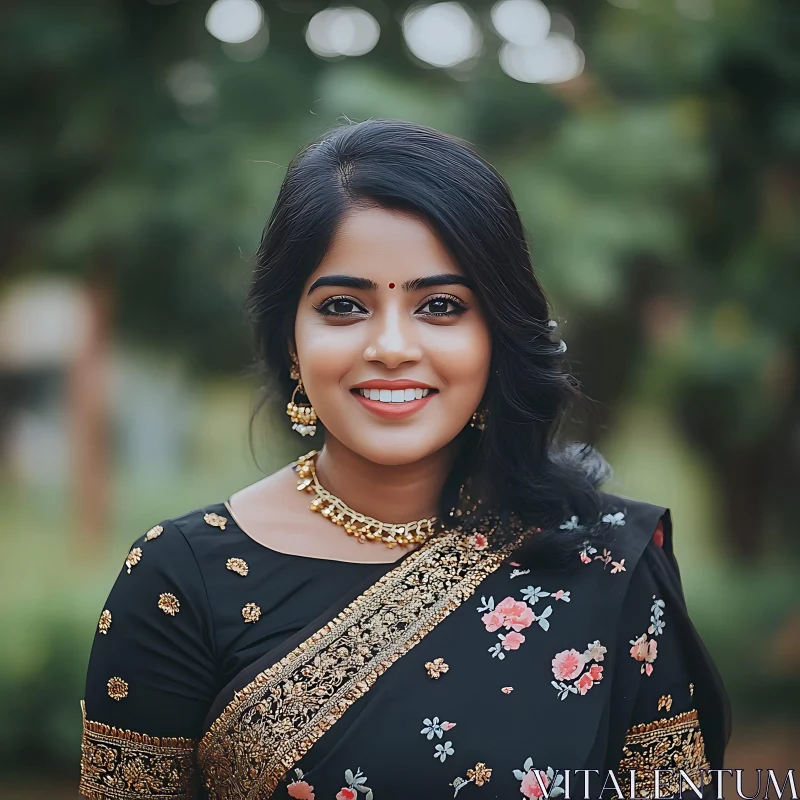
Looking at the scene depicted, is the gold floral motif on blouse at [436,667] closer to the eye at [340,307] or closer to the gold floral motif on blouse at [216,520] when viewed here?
the gold floral motif on blouse at [216,520]

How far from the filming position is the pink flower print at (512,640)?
1.68 metres

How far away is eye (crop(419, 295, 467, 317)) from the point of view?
1.61m

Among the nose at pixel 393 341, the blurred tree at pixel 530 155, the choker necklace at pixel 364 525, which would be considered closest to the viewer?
the nose at pixel 393 341

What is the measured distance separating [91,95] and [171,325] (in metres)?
1.15

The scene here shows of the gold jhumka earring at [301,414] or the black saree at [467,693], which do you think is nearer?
the black saree at [467,693]

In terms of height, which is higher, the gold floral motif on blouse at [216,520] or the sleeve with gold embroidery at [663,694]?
the gold floral motif on blouse at [216,520]

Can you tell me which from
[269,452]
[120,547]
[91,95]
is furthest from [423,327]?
[120,547]

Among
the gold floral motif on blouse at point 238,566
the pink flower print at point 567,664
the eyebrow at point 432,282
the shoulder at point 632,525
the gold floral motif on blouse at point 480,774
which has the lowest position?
the gold floral motif on blouse at point 480,774

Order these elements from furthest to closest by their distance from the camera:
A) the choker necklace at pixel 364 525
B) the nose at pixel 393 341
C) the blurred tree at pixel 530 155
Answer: the blurred tree at pixel 530 155
the choker necklace at pixel 364 525
the nose at pixel 393 341

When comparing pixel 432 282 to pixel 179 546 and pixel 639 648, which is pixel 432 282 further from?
pixel 639 648

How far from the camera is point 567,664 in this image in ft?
5.54

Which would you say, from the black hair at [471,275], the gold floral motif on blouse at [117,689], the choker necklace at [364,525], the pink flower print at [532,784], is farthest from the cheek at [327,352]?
the pink flower print at [532,784]

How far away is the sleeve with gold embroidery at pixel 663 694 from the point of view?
1.75 m

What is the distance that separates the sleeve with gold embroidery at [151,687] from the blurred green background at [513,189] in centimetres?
262
